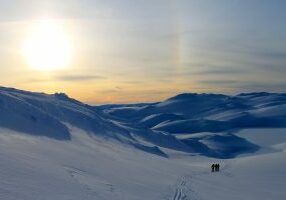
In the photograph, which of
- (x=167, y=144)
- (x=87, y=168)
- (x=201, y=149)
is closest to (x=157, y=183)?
(x=87, y=168)

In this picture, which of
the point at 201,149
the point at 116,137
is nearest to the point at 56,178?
the point at 116,137

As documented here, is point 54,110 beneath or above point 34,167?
above

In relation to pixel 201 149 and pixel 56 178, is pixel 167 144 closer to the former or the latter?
pixel 201 149

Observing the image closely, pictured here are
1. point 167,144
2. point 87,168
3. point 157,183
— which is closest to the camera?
point 157,183

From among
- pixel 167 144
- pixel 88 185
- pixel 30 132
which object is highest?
pixel 167 144

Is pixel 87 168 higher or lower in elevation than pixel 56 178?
higher

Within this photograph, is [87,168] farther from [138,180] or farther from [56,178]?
[56,178]

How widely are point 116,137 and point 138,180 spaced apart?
6837 cm

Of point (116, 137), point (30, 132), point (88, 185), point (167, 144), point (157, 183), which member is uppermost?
point (167, 144)

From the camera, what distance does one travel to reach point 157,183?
3347 centimetres

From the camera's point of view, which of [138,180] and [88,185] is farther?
[138,180]

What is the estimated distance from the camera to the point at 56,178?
26.8 m

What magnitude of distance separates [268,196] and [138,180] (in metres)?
9.72

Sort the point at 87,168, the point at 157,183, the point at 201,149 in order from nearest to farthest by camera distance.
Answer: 1. the point at 157,183
2. the point at 87,168
3. the point at 201,149
